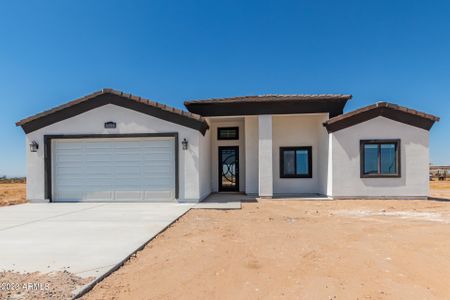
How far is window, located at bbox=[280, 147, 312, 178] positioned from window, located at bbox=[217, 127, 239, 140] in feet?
8.44

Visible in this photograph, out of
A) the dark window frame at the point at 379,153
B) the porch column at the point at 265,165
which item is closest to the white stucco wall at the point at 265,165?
the porch column at the point at 265,165

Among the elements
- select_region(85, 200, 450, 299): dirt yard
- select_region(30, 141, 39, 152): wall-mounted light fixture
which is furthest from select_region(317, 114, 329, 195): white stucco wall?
select_region(30, 141, 39, 152): wall-mounted light fixture

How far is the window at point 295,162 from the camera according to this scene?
1226cm

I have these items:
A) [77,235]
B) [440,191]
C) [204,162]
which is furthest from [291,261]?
[440,191]

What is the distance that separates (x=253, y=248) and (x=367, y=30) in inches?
516

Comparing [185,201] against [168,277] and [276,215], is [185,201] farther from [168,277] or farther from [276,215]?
[168,277]

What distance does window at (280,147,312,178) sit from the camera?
1226 cm

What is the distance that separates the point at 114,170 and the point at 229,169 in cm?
570

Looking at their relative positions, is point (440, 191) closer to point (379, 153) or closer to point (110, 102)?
point (379, 153)

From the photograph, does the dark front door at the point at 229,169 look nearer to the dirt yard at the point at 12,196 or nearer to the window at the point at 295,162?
the window at the point at 295,162

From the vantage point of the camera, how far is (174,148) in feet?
33.2

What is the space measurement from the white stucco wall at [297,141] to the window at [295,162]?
18 cm

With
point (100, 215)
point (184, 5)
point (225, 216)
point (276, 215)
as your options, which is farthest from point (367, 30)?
point (100, 215)

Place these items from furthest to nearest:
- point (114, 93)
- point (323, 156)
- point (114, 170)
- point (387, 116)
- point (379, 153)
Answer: point (323, 156)
point (379, 153)
point (387, 116)
point (114, 170)
point (114, 93)
